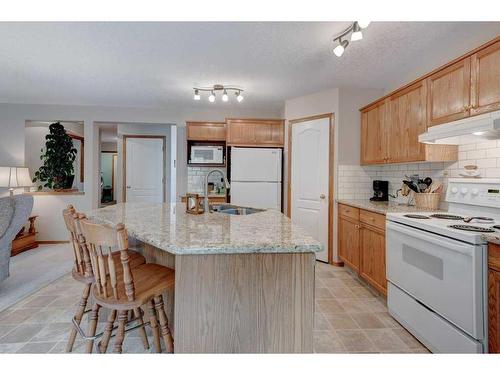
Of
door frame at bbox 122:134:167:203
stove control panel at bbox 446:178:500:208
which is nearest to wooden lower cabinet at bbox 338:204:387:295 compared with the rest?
stove control panel at bbox 446:178:500:208

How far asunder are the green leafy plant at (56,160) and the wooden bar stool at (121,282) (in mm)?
3833

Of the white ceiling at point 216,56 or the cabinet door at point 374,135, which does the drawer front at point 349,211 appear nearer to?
the cabinet door at point 374,135

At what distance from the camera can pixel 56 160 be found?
4.44 meters

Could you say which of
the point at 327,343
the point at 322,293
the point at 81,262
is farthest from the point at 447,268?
the point at 81,262

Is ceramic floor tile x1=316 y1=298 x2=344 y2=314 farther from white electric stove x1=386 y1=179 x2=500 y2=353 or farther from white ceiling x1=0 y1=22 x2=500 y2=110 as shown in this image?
white ceiling x1=0 y1=22 x2=500 y2=110

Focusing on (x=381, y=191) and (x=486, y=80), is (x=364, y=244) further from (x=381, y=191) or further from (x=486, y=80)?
(x=486, y=80)

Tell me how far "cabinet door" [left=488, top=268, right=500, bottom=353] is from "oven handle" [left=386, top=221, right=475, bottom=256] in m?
0.14

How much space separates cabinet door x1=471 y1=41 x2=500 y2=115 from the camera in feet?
5.74

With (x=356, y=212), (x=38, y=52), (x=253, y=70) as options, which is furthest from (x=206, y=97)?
(x=356, y=212)

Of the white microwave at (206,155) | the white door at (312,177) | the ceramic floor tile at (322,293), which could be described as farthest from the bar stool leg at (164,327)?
the white microwave at (206,155)

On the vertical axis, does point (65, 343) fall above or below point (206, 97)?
below
